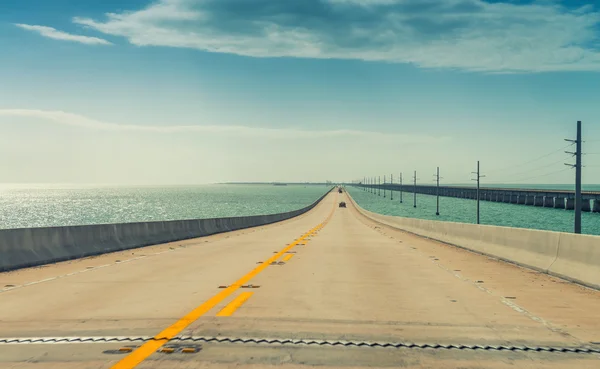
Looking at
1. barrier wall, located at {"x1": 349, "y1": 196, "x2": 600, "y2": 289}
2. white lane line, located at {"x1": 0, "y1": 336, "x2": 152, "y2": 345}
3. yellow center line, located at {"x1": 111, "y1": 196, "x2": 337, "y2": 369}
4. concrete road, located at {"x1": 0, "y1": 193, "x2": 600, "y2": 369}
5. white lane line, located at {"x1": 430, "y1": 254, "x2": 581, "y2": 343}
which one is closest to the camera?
yellow center line, located at {"x1": 111, "y1": 196, "x2": 337, "y2": 369}

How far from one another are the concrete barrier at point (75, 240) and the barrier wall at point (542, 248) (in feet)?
41.1

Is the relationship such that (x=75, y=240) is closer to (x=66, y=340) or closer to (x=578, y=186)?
(x=66, y=340)

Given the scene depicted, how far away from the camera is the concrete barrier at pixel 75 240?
13539mm

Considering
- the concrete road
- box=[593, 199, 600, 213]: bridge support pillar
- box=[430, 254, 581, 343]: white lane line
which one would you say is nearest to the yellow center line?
the concrete road

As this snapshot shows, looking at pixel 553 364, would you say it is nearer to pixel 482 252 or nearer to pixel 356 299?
pixel 356 299

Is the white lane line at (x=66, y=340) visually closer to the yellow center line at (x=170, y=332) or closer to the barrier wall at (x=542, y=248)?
the yellow center line at (x=170, y=332)

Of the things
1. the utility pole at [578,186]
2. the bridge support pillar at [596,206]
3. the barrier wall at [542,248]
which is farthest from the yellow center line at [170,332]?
the bridge support pillar at [596,206]

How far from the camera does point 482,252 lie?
18344 millimetres

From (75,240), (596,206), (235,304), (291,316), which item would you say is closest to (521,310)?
(291,316)

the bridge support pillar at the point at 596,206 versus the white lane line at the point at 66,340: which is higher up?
the white lane line at the point at 66,340

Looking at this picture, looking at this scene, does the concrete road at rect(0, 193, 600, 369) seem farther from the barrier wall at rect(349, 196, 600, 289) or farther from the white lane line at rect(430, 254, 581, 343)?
the barrier wall at rect(349, 196, 600, 289)

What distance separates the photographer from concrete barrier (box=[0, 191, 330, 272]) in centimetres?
1354

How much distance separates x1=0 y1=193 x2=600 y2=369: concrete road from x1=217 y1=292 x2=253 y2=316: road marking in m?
0.02

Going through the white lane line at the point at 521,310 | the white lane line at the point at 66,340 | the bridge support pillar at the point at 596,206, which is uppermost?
the white lane line at the point at 66,340
